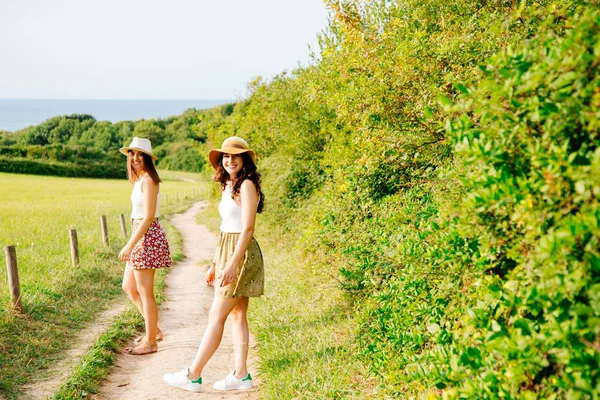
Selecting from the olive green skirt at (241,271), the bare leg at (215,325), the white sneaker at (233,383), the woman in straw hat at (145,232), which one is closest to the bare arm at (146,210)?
the woman in straw hat at (145,232)

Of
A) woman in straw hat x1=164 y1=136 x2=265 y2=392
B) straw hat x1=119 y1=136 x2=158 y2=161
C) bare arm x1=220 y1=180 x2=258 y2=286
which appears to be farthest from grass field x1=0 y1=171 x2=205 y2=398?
straw hat x1=119 y1=136 x2=158 y2=161

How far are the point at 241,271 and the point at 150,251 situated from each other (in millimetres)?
1583

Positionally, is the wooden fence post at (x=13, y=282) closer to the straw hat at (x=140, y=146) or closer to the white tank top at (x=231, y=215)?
the straw hat at (x=140, y=146)

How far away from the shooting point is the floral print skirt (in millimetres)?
5812

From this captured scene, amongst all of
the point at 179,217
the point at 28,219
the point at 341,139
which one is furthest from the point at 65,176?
the point at 341,139

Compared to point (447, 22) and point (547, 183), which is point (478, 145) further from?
point (447, 22)

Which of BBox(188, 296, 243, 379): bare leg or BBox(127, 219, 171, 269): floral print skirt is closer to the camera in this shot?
BBox(188, 296, 243, 379): bare leg

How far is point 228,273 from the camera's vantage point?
15.2 feet

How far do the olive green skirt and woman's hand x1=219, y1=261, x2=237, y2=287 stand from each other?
0.11 meters

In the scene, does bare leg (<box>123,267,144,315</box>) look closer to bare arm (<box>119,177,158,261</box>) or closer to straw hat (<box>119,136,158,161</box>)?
bare arm (<box>119,177,158,261</box>)

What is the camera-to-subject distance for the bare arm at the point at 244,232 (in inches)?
182

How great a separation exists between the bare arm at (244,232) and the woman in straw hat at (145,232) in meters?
1.48

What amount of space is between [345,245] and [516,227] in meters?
4.31

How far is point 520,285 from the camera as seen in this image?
2.43 metres
